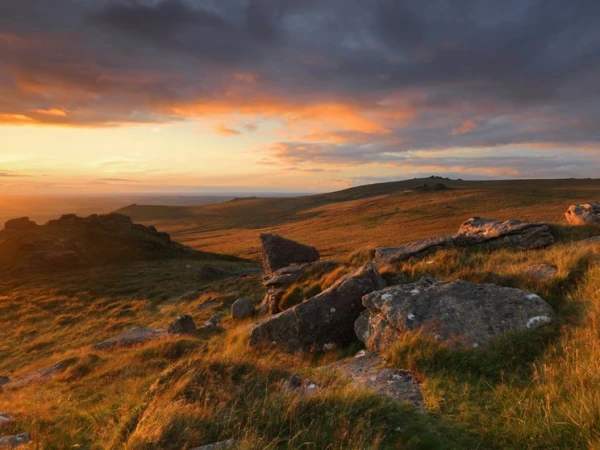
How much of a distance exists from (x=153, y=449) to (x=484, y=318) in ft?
23.0

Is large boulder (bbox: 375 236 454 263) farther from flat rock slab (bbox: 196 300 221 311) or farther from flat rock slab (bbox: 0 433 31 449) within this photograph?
flat rock slab (bbox: 196 300 221 311)

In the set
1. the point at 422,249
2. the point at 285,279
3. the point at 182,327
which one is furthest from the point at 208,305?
the point at 422,249

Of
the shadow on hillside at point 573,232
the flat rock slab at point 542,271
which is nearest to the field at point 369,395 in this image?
the flat rock slab at point 542,271

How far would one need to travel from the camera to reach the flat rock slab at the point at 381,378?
5984 millimetres

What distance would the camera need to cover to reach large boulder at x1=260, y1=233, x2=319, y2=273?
23.3 m

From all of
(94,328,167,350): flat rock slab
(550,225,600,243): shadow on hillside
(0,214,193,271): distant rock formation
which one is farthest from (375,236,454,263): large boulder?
(0,214,193,271): distant rock formation

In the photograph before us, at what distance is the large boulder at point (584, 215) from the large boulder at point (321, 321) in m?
12.8

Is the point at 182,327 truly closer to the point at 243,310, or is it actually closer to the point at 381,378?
the point at 243,310

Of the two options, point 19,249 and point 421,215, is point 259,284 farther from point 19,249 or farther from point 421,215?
point 421,215

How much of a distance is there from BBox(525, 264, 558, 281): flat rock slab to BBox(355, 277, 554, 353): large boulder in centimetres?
142

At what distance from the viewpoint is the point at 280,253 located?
2359cm

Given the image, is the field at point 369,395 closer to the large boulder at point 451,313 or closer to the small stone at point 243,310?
the large boulder at point 451,313

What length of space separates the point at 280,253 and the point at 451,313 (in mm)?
16111

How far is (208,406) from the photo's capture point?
514 centimetres
